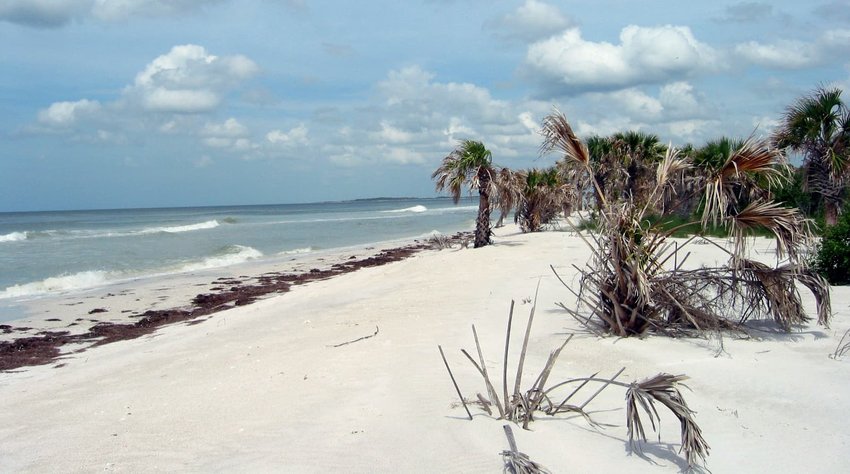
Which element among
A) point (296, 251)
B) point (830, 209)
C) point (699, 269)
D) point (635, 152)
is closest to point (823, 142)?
point (830, 209)

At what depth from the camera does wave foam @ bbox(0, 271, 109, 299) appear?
17609 mm

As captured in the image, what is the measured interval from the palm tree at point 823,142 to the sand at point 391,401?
11.3 meters

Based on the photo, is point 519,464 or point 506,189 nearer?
point 519,464

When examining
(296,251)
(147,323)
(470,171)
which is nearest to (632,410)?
(147,323)

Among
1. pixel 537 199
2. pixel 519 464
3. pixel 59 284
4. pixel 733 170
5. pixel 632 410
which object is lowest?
pixel 59 284

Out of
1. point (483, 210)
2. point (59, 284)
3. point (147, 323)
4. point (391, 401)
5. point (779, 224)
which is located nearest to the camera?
point (391, 401)

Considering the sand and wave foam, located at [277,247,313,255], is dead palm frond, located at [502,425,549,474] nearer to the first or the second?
the sand

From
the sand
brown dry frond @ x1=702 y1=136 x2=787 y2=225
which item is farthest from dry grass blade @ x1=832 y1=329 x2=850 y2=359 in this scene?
brown dry frond @ x1=702 y1=136 x2=787 y2=225

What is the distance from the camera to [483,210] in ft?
68.9

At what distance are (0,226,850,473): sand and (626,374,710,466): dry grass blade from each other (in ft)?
0.61

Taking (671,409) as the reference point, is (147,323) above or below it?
below

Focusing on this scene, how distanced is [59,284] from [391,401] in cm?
1608

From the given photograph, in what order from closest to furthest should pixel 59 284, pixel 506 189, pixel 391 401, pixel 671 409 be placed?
pixel 671 409
pixel 391 401
pixel 59 284
pixel 506 189

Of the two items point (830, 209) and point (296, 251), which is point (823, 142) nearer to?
point (830, 209)
